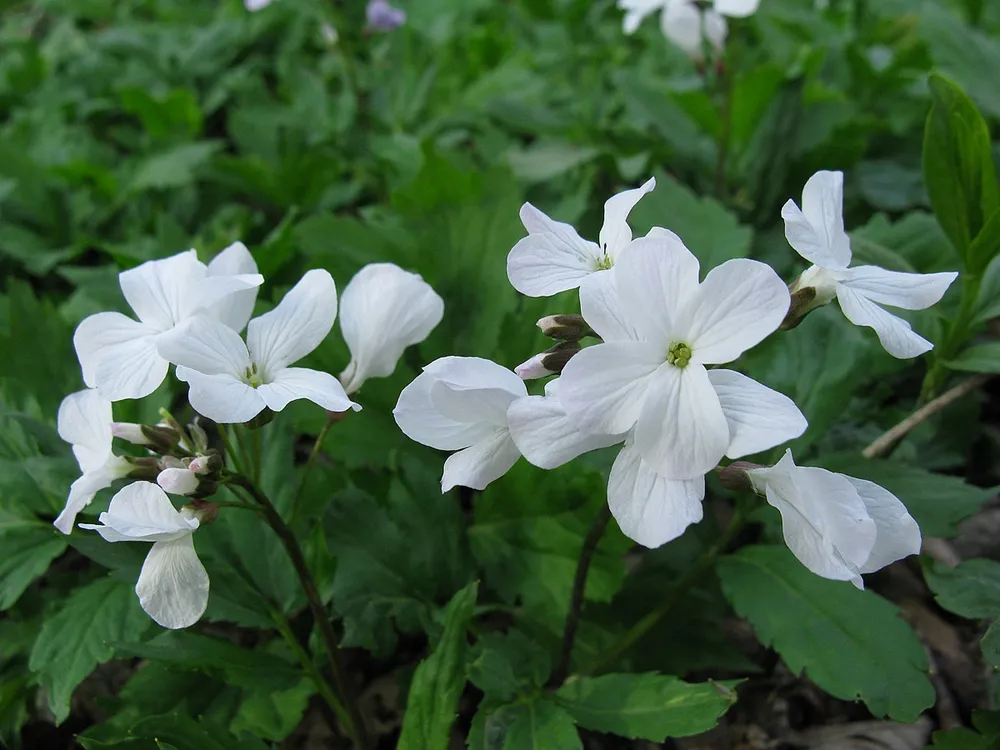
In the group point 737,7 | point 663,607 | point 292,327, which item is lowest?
point 663,607

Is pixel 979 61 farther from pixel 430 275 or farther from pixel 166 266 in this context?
pixel 166 266

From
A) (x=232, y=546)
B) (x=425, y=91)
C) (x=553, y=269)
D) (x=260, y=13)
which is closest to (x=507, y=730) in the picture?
(x=232, y=546)

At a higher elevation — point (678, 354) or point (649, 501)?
point (678, 354)

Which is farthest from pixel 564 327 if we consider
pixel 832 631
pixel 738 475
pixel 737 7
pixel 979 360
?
pixel 737 7

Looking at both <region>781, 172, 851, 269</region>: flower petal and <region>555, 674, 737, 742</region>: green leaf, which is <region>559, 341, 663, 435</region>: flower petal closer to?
<region>781, 172, 851, 269</region>: flower petal

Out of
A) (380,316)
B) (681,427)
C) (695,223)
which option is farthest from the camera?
(695,223)

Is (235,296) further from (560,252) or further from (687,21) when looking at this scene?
(687,21)

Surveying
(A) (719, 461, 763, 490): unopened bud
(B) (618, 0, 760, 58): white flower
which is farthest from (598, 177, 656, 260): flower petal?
(B) (618, 0, 760, 58): white flower
